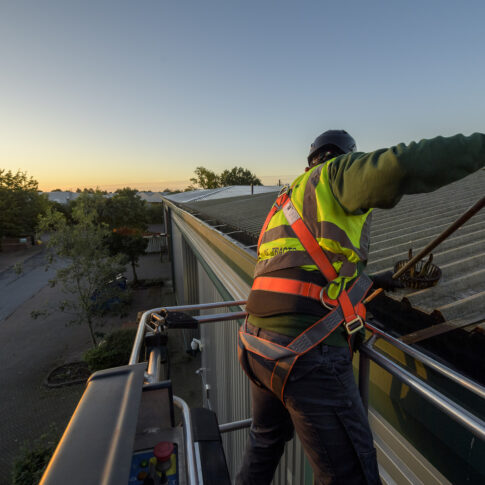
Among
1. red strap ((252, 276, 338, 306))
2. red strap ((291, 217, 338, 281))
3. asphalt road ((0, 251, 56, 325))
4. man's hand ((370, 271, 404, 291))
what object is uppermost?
red strap ((291, 217, 338, 281))

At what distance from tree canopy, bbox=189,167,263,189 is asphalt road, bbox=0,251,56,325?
40.6 metres

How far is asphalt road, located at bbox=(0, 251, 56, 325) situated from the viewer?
17.8 meters

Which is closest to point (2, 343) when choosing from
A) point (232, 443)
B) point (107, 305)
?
point (107, 305)

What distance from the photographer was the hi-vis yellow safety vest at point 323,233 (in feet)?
4.57

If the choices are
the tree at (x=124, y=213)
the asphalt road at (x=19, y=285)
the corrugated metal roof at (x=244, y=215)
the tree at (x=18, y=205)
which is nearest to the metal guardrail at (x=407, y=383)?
the corrugated metal roof at (x=244, y=215)

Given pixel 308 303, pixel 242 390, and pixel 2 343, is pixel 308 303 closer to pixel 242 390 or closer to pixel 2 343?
pixel 242 390

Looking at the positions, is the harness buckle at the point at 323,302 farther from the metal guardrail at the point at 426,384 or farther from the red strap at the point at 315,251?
the metal guardrail at the point at 426,384

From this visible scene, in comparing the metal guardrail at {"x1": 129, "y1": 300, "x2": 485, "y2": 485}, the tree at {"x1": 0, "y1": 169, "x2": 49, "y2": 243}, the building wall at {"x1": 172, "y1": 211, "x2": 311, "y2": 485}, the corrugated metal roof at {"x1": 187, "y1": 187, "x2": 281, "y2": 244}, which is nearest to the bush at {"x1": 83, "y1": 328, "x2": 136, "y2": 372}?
the building wall at {"x1": 172, "y1": 211, "x2": 311, "y2": 485}

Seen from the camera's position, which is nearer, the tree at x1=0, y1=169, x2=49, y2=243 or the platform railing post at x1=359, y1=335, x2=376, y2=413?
the platform railing post at x1=359, y1=335, x2=376, y2=413

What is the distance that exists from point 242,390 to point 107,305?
13390 mm

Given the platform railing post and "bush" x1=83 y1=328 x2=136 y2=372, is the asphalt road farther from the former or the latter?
the platform railing post

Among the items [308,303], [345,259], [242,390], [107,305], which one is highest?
[345,259]

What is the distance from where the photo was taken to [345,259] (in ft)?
4.83

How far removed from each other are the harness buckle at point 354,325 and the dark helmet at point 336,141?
96 centimetres
